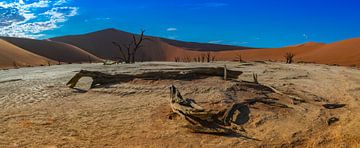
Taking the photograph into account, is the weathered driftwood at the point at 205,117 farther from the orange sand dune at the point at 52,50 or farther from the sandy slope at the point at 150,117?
the orange sand dune at the point at 52,50

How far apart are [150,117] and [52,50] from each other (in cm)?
5191

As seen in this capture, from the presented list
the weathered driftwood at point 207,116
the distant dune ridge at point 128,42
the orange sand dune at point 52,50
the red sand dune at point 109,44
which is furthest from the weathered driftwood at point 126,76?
the red sand dune at point 109,44

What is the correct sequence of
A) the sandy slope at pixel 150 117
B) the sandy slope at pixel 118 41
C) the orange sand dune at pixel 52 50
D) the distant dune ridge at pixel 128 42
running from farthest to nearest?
the sandy slope at pixel 118 41, the orange sand dune at pixel 52 50, the distant dune ridge at pixel 128 42, the sandy slope at pixel 150 117

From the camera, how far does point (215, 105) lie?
22.1 feet

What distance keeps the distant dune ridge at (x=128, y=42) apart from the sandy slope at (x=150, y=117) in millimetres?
23338

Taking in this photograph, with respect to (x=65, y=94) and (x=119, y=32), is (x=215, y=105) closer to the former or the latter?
(x=65, y=94)

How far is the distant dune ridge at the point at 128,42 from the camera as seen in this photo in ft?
126

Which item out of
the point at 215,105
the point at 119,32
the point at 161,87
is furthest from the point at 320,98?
the point at 119,32

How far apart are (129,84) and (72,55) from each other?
4838 centimetres

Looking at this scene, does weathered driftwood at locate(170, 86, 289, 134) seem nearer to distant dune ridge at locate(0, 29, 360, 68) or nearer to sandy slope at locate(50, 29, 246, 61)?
distant dune ridge at locate(0, 29, 360, 68)

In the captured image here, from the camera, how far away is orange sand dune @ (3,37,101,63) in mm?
52969

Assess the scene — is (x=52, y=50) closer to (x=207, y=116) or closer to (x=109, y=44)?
(x=109, y=44)

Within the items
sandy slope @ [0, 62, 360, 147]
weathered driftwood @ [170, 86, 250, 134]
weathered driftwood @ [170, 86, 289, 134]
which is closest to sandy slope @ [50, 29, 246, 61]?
sandy slope @ [0, 62, 360, 147]

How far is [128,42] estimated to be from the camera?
79.2m
